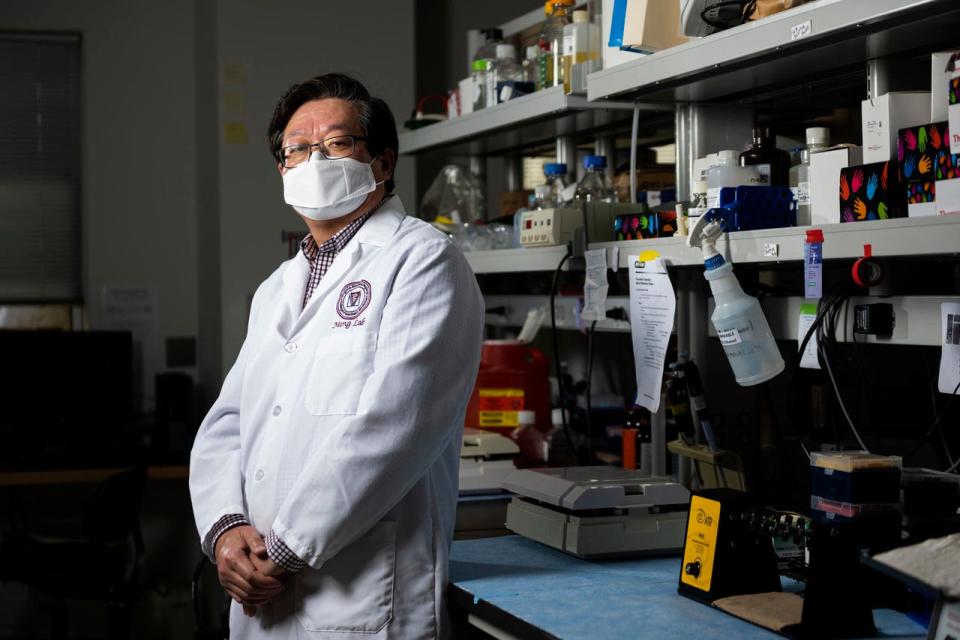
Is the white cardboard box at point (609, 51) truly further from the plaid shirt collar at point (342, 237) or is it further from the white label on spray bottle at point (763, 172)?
the plaid shirt collar at point (342, 237)

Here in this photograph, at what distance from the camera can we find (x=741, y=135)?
2.26m

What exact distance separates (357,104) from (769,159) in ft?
2.44

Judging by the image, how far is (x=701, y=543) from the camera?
4.97 ft

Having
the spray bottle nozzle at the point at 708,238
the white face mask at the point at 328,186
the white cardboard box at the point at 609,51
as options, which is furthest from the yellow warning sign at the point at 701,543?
the white cardboard box at the point at 609,51

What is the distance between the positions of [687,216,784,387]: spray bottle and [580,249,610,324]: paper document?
1.41ft

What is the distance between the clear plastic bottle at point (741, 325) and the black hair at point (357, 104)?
0.61 m

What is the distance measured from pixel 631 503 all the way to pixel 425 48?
3.07 meters

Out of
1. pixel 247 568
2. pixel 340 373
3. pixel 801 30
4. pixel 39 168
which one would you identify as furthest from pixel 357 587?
pixel 39 168

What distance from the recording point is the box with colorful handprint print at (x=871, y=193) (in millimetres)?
1570

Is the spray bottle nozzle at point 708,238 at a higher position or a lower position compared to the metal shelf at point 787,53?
lower

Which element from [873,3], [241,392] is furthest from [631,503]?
[873,3]

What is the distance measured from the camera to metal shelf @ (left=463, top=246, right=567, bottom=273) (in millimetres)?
2455

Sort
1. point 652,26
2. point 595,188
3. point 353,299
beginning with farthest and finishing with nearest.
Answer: point 595,188 → point 652,26 → point 353,299

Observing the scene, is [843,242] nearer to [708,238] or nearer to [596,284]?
[708,238]
